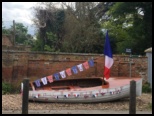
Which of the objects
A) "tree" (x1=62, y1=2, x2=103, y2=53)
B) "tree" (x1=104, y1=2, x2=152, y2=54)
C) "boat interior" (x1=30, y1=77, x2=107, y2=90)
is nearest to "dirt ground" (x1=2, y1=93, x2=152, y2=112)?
"boat interior" (x1=30, y1=77, x2=107, y2=90)

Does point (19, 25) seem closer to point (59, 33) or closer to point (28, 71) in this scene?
point (59, 33)

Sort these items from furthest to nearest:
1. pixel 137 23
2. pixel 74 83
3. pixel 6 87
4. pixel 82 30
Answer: pixel 82 30
pixel 137 23
pixel 6 87
pixel 74 83

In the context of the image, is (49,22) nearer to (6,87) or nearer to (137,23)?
(137,23)

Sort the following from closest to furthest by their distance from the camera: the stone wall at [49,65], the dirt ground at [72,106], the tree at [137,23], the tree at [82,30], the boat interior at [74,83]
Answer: the dirt ground at [72,106]
the boat interior at [74,83]
the stone wall at [49,65]
the tree at [137,23]
the tree at [82,30]

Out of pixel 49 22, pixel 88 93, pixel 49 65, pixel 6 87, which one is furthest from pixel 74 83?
pixel 49 22

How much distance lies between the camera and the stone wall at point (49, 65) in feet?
59.3

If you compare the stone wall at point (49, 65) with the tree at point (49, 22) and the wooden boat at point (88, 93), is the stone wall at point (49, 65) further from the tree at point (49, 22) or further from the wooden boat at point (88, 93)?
the tree at point (49, 22)

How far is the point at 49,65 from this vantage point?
18.5 m

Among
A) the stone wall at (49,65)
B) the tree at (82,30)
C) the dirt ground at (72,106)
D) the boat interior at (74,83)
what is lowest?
the dirt ground at (72,106)

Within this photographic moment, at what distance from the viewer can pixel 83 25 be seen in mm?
30141

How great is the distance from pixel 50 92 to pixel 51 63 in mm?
4429

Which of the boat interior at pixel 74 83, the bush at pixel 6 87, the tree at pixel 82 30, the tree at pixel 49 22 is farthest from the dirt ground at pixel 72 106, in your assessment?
the tree at pixel 49 22

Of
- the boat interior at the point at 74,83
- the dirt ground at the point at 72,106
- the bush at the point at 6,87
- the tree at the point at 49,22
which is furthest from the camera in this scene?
the tree at the point at 49,22

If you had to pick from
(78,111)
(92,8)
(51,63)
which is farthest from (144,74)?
(92,8)
